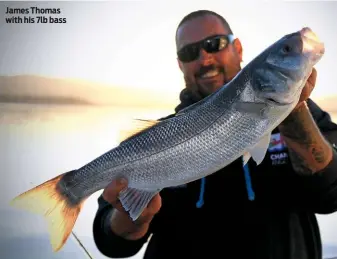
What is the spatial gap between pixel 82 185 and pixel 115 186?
0.12 meters

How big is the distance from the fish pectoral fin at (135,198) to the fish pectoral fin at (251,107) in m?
0.38

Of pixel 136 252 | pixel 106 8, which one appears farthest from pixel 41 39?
pixel 136 252

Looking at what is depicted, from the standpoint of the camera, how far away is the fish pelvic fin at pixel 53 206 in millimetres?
1358

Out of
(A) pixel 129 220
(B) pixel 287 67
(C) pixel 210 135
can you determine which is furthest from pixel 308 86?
(A) pixel 129 220

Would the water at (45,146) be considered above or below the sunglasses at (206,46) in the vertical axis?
below

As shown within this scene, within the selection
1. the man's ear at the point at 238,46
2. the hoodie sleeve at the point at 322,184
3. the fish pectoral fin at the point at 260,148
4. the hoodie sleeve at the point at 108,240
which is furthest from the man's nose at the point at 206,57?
the hoodie sleeve at the point at 108,240

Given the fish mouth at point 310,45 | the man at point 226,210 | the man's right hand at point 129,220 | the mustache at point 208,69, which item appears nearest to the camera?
the fish mouth at point 310,45

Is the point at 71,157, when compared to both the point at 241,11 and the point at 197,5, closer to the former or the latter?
the point at 197,5

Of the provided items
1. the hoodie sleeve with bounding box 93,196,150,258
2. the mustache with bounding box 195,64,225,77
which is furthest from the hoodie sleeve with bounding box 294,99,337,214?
the hoodie sleeve with bounding box 93,196,150,258

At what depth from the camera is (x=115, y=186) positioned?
49.4 inches

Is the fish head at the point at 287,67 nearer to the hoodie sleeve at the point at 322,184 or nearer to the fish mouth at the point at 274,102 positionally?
the fish mouth at the point at 274,102

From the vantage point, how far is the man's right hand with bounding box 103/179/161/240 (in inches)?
54.0

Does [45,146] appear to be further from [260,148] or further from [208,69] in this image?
[260,148]

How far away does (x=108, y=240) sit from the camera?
1577 mm
